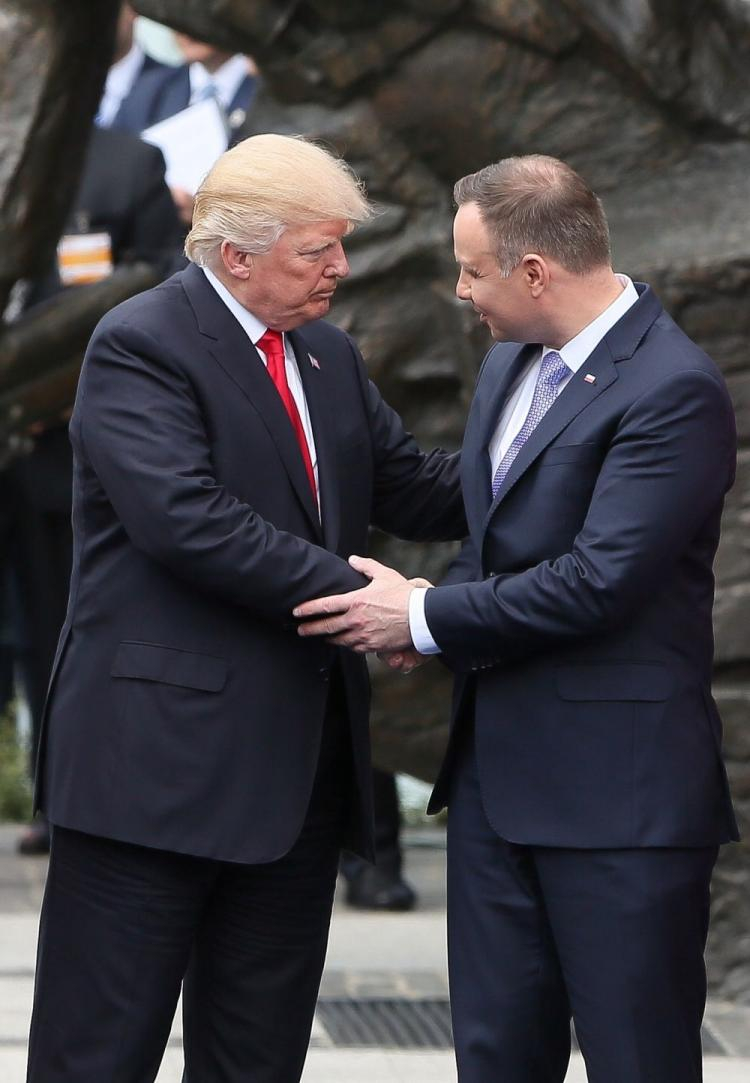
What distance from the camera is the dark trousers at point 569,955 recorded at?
9.95 ft

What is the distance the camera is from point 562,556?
118 inches

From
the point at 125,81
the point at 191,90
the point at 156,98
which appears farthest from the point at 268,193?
the point at 125,81

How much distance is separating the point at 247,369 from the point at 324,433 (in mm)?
196

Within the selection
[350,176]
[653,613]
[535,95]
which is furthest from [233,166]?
[535,95]

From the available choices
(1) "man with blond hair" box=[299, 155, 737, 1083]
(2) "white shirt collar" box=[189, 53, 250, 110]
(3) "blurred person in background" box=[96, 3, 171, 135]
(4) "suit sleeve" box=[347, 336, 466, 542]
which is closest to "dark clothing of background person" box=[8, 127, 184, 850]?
(2) "white shirt collar" box=[189, 53, 250, 110]

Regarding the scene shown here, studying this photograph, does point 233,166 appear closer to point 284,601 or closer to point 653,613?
point 284,601

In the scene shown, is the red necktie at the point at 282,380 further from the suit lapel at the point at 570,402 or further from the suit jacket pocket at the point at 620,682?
the suit jacket pocket at the point at 620,682

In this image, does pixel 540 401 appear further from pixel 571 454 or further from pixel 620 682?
pixel 620 682

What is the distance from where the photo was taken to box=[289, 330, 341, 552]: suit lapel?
3.22 meters

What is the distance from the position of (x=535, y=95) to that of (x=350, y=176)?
1678mm

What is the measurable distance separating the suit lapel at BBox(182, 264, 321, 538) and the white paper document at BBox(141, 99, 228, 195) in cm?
283

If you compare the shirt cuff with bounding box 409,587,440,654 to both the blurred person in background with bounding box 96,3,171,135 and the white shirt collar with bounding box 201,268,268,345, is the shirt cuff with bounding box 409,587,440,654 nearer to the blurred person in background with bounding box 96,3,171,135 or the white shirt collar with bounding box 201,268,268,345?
the white shirt collar with bounding box 201,268,268,345

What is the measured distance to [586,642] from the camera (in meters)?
3.05

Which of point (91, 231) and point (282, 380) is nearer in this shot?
point (282, 380)
